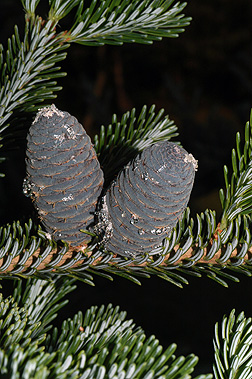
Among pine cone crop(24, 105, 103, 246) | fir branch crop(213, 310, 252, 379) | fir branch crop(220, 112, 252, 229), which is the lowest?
fir branch crop(213, 310, 252, 379)

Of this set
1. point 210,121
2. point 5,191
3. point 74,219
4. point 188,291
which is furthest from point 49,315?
point 188,291

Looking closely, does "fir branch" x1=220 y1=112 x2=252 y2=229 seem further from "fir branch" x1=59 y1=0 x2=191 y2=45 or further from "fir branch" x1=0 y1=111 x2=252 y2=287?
"fir branch" x1=59 y1=0 x2=191 y2=45

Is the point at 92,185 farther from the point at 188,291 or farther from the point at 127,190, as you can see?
the point at 188,291

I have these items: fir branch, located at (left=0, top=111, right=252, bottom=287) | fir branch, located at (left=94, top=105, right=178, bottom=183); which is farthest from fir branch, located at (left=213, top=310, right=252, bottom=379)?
fir branch, located at (left=94, top=105, right=178, bottom=183)

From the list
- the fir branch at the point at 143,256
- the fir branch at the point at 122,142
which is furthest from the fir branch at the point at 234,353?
the fir branch at the point at 122,142

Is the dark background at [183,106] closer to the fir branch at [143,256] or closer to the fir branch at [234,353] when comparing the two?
the fir branch at [143,256]

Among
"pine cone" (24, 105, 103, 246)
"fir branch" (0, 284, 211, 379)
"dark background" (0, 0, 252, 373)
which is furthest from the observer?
"dark background" (0, 0, 252, 373)
